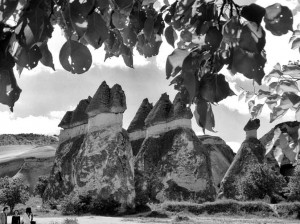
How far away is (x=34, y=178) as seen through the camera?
38.7m

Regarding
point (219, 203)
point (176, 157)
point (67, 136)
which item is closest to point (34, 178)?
point (67, 136)

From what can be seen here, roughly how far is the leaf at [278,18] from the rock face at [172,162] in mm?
18862

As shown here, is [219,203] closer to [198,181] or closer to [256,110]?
[198,181]

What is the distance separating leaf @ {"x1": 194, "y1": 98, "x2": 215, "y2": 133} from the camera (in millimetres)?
1136

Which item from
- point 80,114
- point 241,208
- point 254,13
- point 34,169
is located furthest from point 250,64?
point 34,169

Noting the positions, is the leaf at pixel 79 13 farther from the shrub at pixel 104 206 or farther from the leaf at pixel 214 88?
the shrub at pixel 104 206

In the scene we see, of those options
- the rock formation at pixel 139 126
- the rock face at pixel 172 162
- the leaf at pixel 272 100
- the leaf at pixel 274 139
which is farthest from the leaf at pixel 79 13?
the rock formation at pixel 139 126

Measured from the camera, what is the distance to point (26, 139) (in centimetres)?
8512

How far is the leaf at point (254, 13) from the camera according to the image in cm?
93

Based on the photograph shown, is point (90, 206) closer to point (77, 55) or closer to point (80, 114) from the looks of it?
point (80, 114)

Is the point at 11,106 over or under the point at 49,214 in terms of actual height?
over

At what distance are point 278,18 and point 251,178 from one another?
21846 millimetres

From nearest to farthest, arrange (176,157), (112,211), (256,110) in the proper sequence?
(256,110)
(112,211)
(176,157)

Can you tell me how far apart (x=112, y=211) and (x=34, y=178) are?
23111 millimetres
